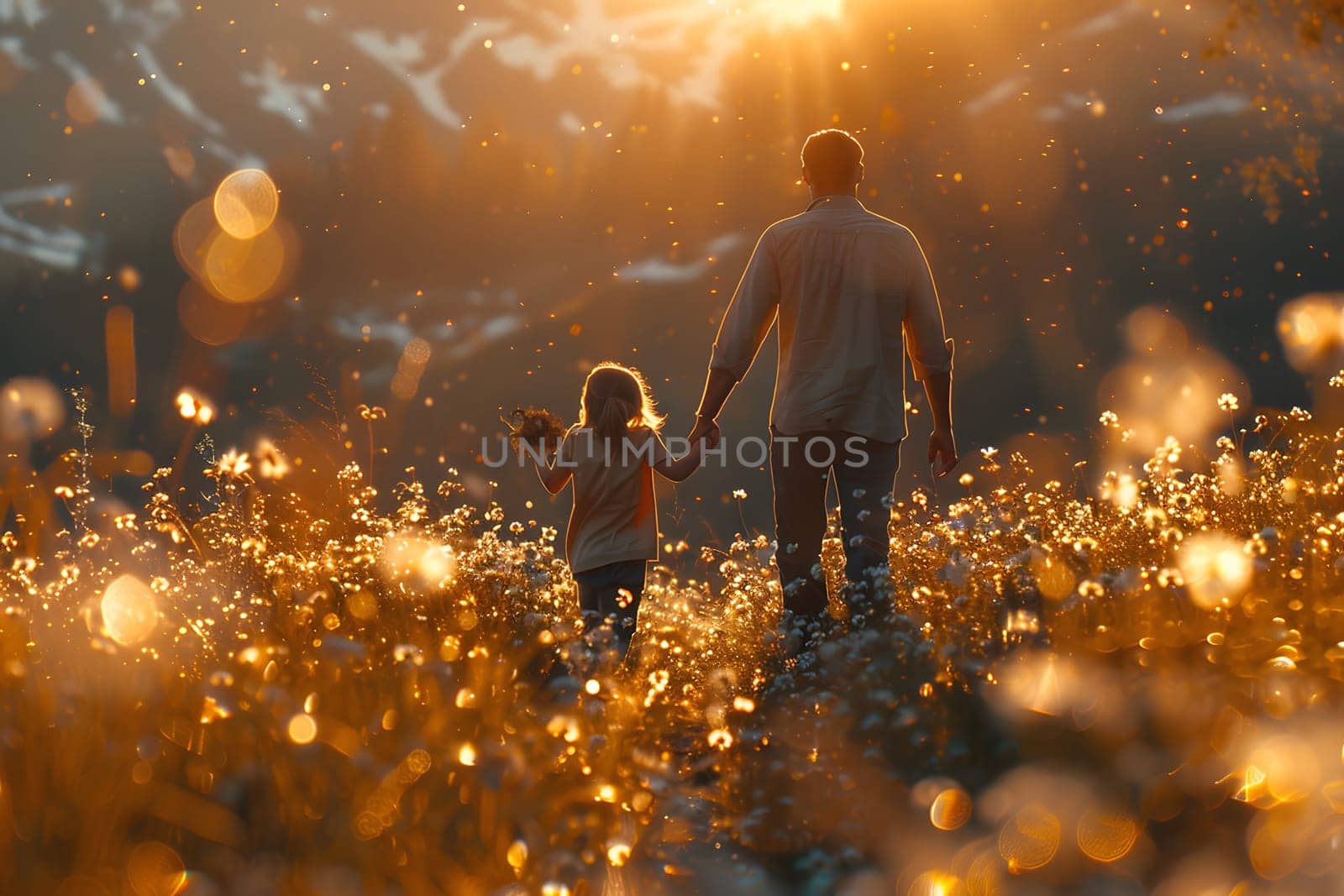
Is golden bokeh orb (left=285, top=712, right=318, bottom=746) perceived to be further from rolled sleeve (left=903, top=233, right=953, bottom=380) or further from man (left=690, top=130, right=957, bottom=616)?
rolled sleeve (left=903, top=233, right=953, bottom=380)

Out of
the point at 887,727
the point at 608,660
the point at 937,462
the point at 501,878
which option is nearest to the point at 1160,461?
the point at 937,462

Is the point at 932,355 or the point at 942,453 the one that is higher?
the point at 932,355

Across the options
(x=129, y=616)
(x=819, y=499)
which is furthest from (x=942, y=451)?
(x=129, y=616)

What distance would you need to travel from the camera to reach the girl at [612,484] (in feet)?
17.2

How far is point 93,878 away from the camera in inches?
65.1

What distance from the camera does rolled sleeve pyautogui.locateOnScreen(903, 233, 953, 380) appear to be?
473 cm

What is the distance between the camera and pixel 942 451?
4.77 meters

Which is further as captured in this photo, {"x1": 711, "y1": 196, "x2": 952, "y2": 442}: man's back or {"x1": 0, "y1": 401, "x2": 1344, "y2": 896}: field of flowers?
{"x1": 711, "y1": 196, "x2": 952, "y2": 442}: man's back

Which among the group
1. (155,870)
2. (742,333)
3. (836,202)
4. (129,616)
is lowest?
(155,870)

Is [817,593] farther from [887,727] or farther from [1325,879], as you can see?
[1325,879]

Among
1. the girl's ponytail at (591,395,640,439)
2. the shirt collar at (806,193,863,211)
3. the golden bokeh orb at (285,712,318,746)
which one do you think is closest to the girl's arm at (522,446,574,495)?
the girl's ponytail at (591,395,640,439)

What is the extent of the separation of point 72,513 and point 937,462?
12.7 ft

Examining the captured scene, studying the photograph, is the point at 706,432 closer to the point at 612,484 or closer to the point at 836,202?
the point at 612,484

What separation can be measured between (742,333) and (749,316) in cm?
9
